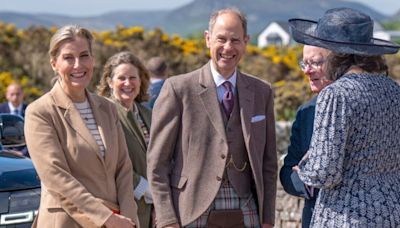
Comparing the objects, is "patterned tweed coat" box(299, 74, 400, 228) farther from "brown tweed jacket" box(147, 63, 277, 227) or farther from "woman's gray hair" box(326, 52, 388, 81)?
"brown tweed jacket" box(147, 63, 277, 227)

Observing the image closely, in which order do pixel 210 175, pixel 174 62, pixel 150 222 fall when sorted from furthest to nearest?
pixel 174 62 < pixel 150 222 < pixel 210 175

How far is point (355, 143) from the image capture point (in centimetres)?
380

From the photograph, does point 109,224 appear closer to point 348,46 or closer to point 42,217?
point 42,217

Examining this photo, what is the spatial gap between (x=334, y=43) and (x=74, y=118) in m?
1.36

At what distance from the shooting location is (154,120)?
471cm

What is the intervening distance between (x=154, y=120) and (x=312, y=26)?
1.00 meters

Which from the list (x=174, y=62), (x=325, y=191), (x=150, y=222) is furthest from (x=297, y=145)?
(x=174, y=62)

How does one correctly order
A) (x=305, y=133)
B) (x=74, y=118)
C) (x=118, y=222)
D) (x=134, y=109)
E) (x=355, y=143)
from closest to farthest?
(x=355, y=143), (x=118, y=222), (x=74, y=118), (x=305, y=133), (x=134, y=109)

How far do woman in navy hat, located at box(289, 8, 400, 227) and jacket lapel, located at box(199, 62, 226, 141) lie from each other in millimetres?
762

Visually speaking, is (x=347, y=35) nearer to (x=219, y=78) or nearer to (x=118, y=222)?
(x=219, y=78)

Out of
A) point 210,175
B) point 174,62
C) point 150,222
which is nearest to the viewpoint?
point 210,175

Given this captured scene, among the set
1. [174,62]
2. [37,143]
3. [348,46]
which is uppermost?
[348,46]

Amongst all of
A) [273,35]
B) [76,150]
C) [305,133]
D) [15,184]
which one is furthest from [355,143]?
[273,35]

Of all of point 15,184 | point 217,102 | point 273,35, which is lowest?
point 273,35
